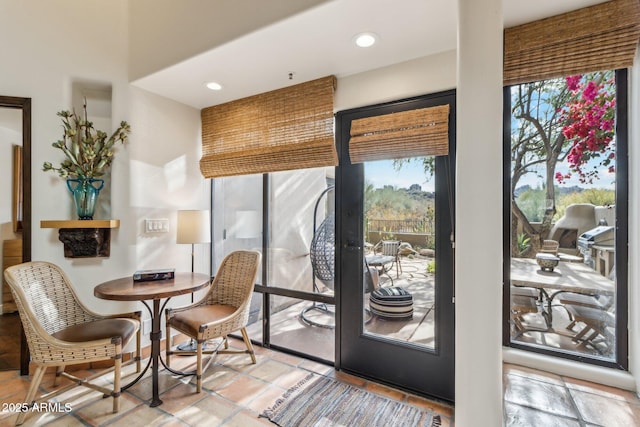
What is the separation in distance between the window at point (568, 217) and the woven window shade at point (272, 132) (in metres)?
1.31

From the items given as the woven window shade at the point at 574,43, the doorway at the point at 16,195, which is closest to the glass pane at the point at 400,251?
the woven window shade at the point at 574,43

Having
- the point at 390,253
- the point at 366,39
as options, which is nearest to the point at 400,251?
the point at 390,253

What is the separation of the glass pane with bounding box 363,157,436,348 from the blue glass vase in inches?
90.0

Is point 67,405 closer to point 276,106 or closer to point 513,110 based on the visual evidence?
point 276,106

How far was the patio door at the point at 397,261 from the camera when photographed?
2.06 m

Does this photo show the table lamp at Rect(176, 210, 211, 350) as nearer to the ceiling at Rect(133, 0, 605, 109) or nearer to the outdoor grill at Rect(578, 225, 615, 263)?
the ceiling at Rect(133, 0, 605, 109)

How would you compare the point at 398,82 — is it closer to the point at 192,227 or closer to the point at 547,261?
the point at 547,261

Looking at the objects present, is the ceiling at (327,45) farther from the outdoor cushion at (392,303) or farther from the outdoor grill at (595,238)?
the outdoor cushion at (392,303)

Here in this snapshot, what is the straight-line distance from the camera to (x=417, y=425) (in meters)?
1.80

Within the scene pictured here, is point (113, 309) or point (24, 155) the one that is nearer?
point (24, 155)

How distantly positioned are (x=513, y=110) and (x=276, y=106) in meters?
1.84

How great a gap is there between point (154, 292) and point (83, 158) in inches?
54.1

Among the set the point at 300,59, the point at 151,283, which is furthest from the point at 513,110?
the point at 151,283

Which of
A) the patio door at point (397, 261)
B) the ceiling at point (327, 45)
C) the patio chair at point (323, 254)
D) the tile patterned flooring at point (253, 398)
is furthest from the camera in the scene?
the patio chair at point (323, 254)
